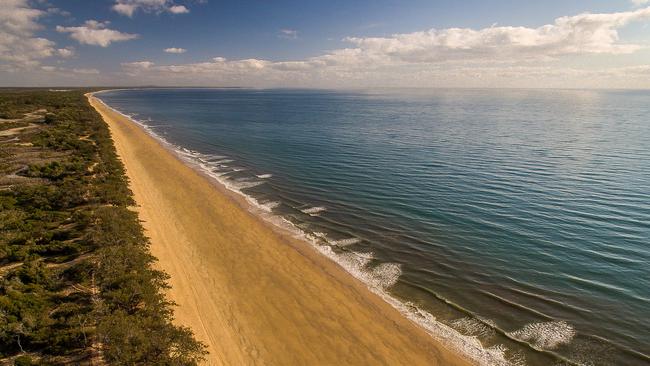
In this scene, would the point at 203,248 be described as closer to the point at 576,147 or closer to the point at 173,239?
the point at 173,239

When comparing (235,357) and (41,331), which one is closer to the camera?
(41,331)

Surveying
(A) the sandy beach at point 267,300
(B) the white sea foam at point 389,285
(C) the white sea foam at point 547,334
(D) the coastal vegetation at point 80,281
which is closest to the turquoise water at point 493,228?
(C) the white sea foam at point 547,334

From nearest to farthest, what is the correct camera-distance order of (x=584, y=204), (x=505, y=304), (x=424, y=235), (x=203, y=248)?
(x=505, y=304) → (x=203, y=248) → (x=424, y=235) → (x=584, y=204)

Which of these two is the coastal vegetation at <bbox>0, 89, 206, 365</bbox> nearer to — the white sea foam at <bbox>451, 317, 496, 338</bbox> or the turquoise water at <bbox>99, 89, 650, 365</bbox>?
the turquoise water at <bbox>99, 89, 650, 365</bbox>

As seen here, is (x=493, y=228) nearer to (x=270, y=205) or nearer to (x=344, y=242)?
(x=344, y=242)

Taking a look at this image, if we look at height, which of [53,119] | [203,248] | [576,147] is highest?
[53,119]

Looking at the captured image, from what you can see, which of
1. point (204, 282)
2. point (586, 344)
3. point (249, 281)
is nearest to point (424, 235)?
point (586, 344)

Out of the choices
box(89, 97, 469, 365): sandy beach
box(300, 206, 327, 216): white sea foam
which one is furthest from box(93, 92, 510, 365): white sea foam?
box(89, 97, 469, 365): sandy beach

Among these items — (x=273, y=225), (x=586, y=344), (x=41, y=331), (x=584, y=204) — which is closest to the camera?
(x=41, y=331)

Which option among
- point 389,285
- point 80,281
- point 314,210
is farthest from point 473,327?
point 80,281
